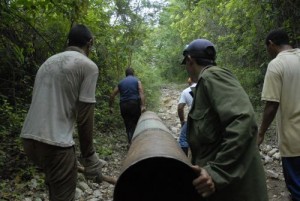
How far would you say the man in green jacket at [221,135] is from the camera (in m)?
1.82

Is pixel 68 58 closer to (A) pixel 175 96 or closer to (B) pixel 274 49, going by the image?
(B) pixel 274 49

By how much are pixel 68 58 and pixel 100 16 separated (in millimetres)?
6531

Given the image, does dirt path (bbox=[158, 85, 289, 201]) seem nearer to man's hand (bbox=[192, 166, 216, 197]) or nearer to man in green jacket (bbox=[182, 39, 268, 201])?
man in green jacket (bbox=[182, 39, 268, 201])

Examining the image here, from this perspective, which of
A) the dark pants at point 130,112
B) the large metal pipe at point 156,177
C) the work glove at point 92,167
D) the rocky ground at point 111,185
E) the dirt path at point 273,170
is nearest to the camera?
the large metal pipe at point 156,177

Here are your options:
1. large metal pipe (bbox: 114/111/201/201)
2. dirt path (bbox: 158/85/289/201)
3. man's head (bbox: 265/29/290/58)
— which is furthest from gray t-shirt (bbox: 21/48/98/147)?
dirt path (bbox: 158/85/289/201)

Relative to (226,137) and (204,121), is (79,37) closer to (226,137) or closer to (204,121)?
(204,121)

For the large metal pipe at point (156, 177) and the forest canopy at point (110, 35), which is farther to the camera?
the forest canopy at point (110, 35)

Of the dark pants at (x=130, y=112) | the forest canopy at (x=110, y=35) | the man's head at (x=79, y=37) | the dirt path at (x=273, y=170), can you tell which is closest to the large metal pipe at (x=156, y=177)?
the man's head at (x=79, y=37)

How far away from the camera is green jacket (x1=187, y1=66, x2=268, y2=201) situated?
1827 mm

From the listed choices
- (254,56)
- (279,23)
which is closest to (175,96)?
(254,56)

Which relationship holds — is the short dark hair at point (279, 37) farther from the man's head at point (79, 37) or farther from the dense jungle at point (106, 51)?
the dense jungle at point (106, 51)

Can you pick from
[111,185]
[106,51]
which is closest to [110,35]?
[106,51]

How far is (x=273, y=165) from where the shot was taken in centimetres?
619

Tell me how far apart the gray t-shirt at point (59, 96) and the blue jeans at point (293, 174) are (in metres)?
2.03
